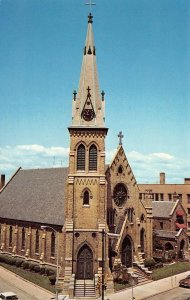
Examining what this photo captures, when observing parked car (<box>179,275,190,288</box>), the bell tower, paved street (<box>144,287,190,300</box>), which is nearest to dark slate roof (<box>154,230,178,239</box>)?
parked car (<box>179,275,190,288</box>)

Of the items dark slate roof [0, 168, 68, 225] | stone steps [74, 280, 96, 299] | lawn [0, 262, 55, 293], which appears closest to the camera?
stone steps [74, 280, 96, 299]

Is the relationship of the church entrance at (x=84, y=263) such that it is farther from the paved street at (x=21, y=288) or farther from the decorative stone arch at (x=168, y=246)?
the decorative stone arch at (x=168, y=246)

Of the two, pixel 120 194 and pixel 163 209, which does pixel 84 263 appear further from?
pixel 163 209

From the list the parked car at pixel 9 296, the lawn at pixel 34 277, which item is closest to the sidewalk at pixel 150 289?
the lawn at pixel 34 277

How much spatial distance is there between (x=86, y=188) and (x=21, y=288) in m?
12.2

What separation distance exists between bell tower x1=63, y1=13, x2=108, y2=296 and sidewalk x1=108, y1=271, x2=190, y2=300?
3.29 meters

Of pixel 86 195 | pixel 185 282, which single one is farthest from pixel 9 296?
pixel 185 282

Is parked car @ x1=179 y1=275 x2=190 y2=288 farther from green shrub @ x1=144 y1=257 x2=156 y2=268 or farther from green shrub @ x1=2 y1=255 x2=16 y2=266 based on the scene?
green shrub @ x1=2 y1=255 x2=16 y2=266

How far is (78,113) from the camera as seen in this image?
39125 millimetres

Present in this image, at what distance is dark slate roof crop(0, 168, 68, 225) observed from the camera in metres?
43.5

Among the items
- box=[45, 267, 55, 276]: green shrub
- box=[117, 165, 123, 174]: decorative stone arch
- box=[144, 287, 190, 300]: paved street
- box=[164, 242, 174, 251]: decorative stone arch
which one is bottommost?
box=[144, 287, 190, 300]: paved street

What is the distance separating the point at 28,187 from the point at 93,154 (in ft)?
57.0

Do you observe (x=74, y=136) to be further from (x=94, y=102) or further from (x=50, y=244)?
(x=50, y=244)

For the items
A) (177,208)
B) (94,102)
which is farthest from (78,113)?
(177,208)
